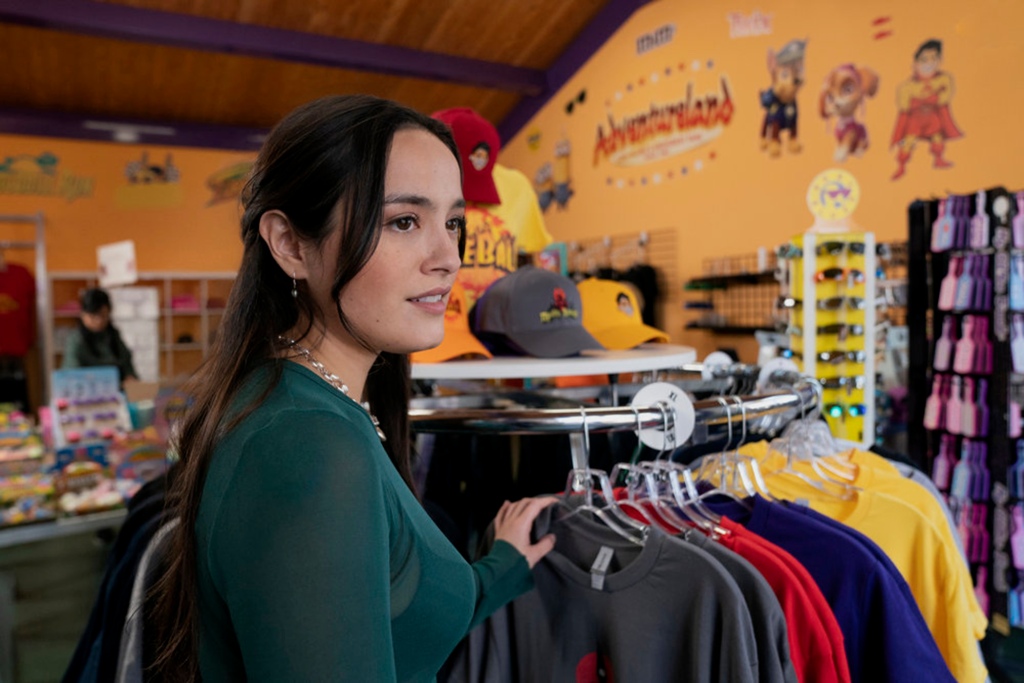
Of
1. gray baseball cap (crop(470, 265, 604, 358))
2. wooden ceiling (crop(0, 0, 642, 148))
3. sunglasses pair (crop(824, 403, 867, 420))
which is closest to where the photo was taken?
gray baseball cap (crop(470, 265, 604, 358))

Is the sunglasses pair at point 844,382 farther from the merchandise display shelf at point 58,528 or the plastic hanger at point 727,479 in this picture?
the merchandise display shelf at point 58,528

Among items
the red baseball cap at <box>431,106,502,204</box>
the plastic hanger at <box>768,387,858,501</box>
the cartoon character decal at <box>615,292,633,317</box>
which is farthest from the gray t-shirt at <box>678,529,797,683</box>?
the red baseball cap at <box>431,106,502,204</box>

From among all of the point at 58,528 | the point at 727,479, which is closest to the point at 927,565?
the point at 727,479

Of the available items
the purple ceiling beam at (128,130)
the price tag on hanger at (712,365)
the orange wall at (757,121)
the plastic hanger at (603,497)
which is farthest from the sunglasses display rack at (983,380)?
the purple ceiling beam at (128,130)

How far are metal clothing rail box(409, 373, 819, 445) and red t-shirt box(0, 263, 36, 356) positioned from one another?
760cm

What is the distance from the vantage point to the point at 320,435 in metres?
0.64

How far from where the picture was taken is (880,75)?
4488mm

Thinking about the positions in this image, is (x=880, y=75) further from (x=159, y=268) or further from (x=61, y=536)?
(x=159, y=268)

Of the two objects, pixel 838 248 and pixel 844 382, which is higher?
pixel 838 248

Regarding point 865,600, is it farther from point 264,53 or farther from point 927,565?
point 264,53

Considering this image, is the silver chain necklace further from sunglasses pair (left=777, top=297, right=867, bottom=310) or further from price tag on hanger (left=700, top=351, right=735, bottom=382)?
sunglasses pair (left=777, top=297, right=867, bottom=310)

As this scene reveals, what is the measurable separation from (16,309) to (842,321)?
25.0 ft

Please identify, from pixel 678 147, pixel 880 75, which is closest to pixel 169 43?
pixel 678 147

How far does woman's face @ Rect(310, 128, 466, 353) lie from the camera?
77 centimetres
